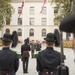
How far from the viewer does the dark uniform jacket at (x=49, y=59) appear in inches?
264

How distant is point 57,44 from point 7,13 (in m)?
41.8

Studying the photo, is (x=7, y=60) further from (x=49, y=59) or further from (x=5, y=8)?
(x=5, y=8)

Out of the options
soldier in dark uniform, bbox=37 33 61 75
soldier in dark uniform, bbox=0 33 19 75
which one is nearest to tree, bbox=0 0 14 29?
soldier in dark uniform, bbox=0 33 19 75

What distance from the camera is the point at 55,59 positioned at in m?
6.73

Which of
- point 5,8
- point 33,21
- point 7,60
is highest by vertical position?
point 5,8

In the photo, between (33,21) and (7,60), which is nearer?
(7,60)

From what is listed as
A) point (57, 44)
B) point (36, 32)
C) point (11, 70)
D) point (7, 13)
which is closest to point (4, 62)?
point (11, 70)

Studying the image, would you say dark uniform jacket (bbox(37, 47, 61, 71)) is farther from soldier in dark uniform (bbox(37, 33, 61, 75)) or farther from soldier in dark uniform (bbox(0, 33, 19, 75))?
soldier in dark uniform (bbox(0, 33, 19, 75))

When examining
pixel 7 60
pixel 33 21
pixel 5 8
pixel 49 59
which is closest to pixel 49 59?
pixel 49 59

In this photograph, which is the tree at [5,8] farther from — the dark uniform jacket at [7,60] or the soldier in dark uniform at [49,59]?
the soldier in dark uniform at [49,59]

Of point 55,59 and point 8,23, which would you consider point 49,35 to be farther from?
point 8,23

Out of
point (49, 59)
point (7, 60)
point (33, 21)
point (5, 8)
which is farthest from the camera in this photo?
point (33, 21)

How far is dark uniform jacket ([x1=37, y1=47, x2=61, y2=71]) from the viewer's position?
6711mm

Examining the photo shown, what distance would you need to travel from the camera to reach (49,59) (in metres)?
6.77
